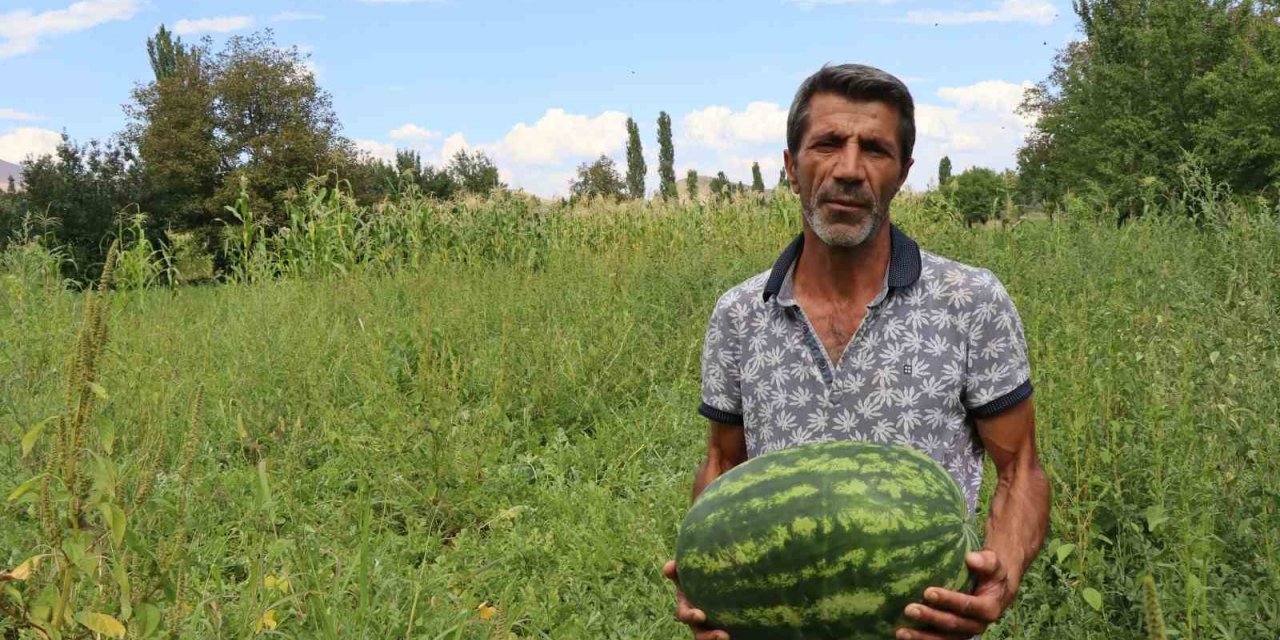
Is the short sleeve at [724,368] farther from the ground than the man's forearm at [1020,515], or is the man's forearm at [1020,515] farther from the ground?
the short sleeve at [724,368]

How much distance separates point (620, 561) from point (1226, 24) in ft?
78.2

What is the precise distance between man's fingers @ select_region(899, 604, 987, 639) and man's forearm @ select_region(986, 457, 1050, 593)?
1.21 ft

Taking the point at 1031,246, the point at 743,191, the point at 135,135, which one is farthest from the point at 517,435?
the point at 135,135

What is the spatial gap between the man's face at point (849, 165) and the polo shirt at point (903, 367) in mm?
157

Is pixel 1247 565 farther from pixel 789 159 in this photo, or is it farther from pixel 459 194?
pixel 459 194

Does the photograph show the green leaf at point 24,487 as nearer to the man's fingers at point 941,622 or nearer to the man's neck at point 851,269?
the man's fingers at point 941,622

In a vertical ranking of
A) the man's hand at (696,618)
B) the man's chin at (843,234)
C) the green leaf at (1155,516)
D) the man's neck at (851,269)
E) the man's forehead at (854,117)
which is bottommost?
the green leaf at (1155,516)

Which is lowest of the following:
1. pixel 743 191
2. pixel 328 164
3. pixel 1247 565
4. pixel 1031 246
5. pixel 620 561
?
pixel 620 561

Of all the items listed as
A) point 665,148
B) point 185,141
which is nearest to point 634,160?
point 665,148

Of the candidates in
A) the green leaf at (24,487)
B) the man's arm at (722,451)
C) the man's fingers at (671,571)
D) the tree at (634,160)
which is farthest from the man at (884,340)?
the tree at (634,160)

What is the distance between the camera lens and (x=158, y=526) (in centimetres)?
379

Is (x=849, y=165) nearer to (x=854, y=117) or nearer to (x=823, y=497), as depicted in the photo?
(x=854, y=117)

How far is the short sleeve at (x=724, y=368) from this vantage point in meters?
2.29

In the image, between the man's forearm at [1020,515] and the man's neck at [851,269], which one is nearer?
the man's forearm at [1020,515]
